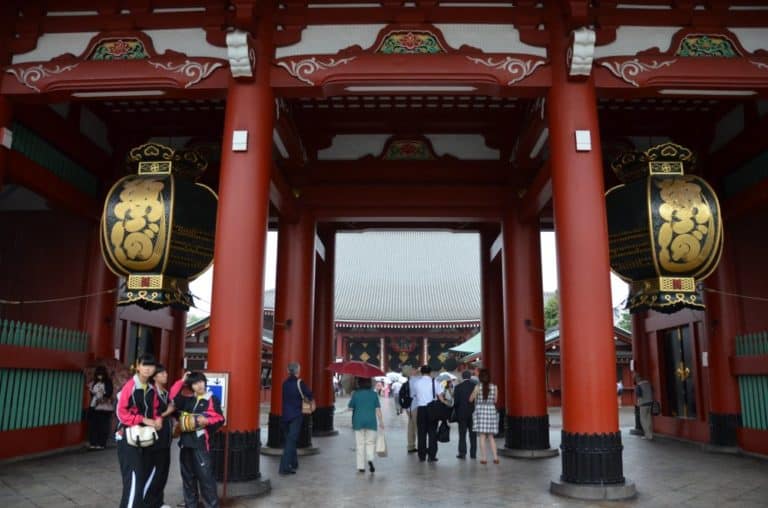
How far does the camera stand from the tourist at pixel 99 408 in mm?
10227

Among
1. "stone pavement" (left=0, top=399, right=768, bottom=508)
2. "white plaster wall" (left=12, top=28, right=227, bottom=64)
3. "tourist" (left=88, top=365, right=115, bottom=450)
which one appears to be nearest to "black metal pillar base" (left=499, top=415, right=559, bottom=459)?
"stone pavement" (left=0, top=399, right=768, bottom=508)

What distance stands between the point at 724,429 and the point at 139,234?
32.4 ft

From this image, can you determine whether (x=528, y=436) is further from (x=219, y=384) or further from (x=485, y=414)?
(x=219, y=384)

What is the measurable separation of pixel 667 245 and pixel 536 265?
3.57m

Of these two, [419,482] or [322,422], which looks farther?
[322,422]

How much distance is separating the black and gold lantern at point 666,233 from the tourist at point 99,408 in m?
8.34

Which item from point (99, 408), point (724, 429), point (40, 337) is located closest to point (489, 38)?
point (724, 429)

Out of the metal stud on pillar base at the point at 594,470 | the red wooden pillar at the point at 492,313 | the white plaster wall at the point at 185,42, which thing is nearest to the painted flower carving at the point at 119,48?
the white plaster wall at the point at 185,42

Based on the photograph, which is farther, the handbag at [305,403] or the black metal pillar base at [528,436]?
the black metal pillar base at [528,436]

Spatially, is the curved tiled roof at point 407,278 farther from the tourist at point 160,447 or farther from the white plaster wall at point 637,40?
the tourist at point 160,447

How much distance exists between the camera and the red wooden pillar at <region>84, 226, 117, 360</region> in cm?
1078

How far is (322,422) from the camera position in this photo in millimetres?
13523

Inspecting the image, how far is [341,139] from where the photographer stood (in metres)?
11.3

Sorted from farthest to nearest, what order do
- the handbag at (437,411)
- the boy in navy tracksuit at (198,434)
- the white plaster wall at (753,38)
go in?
the handbag at (437,411) → the white plaster wall at (753,38) → the boy in navy tracksuit at (198,434)
